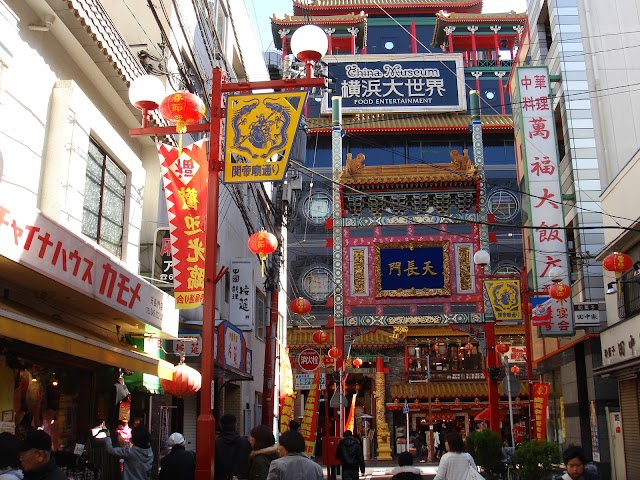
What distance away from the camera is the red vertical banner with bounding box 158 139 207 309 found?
11734mm

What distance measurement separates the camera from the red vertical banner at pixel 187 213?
38.5 feet

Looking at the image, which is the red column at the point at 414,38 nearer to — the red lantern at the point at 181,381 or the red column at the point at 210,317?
the red lantern at the point at 181,381

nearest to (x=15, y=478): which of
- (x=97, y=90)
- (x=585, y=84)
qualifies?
(x=97, y=90)

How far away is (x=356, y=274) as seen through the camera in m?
27.2

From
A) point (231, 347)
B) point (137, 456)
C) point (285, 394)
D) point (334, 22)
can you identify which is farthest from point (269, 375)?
point (334, 22)

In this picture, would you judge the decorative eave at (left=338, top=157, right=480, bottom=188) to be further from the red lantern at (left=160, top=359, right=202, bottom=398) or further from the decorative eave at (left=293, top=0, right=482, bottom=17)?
the decorative eave at (left=293, top=0, right=482, bottom=17)

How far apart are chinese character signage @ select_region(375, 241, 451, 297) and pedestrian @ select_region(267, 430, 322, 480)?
2088 cm

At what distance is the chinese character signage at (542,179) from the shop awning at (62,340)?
14.8m

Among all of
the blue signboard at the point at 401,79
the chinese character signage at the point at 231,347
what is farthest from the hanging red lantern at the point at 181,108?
the blue signboard at the point at 401,79

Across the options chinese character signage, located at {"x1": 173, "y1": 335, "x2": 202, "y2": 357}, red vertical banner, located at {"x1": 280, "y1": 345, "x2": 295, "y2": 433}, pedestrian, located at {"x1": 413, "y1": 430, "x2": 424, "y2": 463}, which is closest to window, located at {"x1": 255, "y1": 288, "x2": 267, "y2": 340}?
red vertical banner, located at {"x1": 280, "y1": 345, "x2": 295, "y2": 433}

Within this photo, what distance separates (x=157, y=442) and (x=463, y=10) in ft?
156

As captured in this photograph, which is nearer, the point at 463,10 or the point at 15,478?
the point at 15,478

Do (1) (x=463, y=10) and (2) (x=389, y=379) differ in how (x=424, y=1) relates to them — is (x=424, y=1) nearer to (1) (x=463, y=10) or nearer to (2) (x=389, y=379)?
(1) (x=463, y=10)

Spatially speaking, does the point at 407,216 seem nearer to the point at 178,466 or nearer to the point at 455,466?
the point at 455,466
